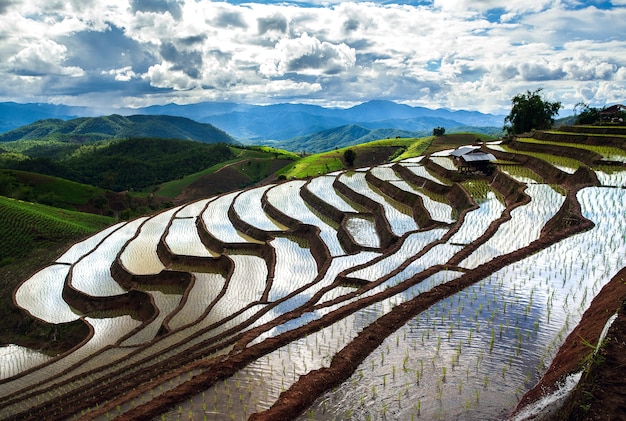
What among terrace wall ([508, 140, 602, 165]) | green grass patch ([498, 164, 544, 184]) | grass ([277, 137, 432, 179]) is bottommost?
grass ([277, 137, 432, 179])

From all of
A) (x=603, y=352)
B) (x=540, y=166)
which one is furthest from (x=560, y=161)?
(x=603, y=352)

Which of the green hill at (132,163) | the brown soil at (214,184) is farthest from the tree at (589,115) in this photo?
the green hill at (132,163)

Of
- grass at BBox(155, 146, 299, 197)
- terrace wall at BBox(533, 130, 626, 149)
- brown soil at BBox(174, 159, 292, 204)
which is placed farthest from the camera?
grass at BBox(155, 146, 299, 197)

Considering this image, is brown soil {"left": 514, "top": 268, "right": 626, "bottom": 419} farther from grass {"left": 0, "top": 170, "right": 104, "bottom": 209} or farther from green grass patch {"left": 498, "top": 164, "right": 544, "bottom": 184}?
grass {"left": 0, "top": 170, "right": 104, "bottom": 209}

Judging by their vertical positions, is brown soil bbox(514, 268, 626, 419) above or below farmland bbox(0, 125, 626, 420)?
above

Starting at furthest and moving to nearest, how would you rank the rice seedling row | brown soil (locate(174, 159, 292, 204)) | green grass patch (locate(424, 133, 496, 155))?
brown soil (locate(174, 159, 292, 204)) → green grass patch (locate(424, 133, 496, 155)) → the rice seedling row

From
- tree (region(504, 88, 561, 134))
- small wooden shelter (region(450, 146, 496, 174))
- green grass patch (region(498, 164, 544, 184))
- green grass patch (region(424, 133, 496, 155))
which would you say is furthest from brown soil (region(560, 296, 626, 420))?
green grass patch (region(424, 133, 496, 155))

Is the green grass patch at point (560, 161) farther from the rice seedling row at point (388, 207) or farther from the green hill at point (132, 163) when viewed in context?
the green hill at point (132, 163)

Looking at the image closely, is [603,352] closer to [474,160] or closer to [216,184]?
[474,160]
